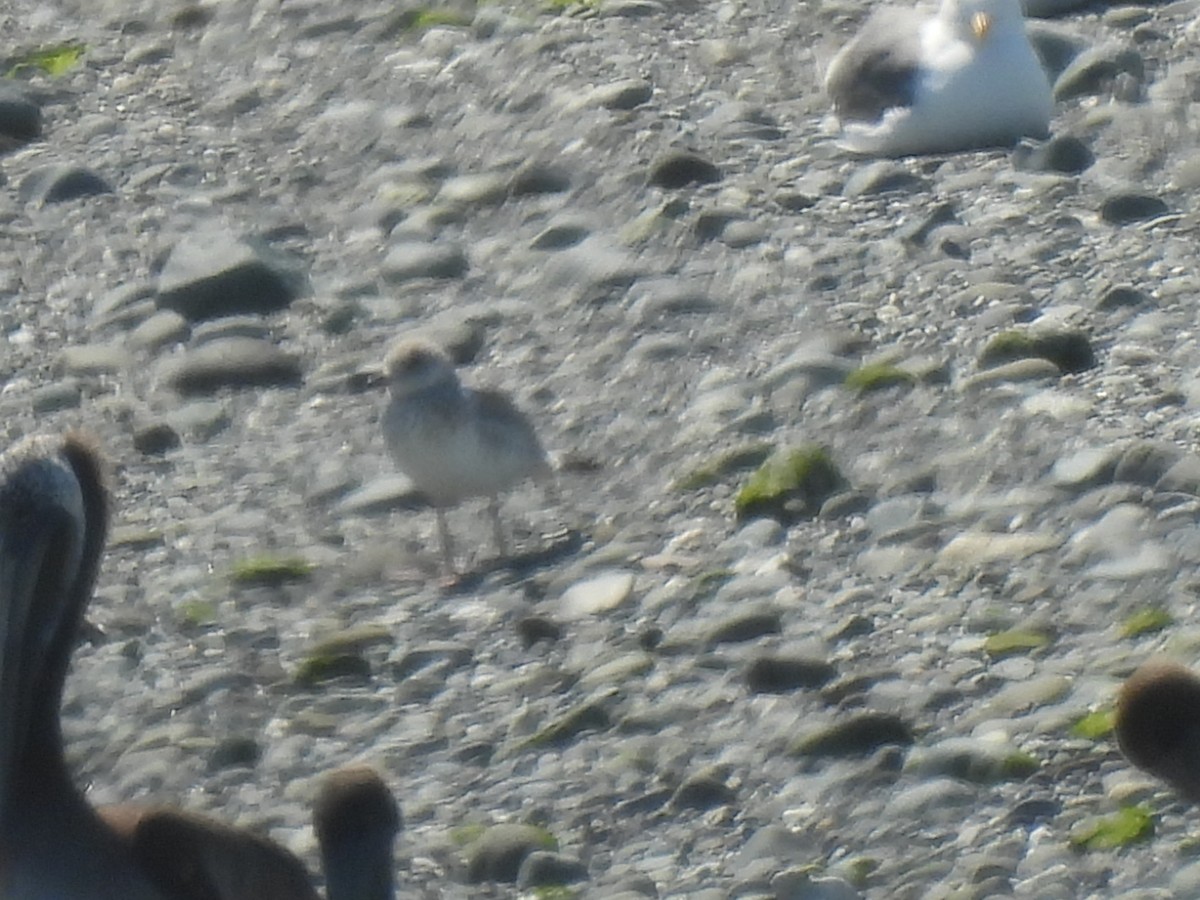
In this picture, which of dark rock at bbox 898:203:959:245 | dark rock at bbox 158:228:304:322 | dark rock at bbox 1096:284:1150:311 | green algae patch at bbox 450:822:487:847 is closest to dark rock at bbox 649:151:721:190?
dark rock at bbox 898:203:959:245

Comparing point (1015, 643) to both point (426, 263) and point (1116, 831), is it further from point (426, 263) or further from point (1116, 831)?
point (426, 263)

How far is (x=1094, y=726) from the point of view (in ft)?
21.2

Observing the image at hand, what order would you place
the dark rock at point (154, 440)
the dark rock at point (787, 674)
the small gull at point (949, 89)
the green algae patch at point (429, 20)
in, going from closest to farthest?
1. the dark rock at point (787, 674)
2. the dark rock at point (154, 440)
3. the small gull at point (949, 89)
4. the green algae patch at point (429, 20)

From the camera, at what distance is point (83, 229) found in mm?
11258

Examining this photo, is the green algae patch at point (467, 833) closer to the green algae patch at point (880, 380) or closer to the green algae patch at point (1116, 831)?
the green algae patch at point (1116, 831)

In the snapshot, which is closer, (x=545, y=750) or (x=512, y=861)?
(x=512, y=861)

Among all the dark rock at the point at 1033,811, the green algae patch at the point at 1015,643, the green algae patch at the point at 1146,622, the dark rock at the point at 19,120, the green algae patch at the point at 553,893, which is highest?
the dark rock at the point at 19,120

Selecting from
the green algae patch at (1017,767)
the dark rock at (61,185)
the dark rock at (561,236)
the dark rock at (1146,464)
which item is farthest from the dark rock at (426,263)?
Answer: the green algae patch at (1017,767)

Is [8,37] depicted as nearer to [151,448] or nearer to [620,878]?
[151,448]

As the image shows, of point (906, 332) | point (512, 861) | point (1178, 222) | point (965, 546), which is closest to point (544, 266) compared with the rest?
point (906, 332)

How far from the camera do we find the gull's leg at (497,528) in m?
8.30

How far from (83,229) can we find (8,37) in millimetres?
2570

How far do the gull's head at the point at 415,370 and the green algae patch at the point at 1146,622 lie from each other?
2401 mm

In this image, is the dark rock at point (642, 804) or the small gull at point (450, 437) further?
the small gull at point (450, 437)
